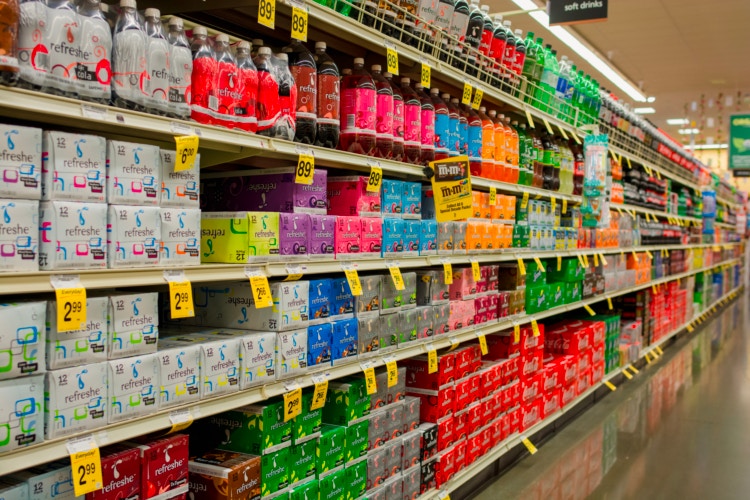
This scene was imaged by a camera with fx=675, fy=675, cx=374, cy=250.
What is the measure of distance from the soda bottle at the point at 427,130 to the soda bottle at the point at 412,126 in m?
0.02

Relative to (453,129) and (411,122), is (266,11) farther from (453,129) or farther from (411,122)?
(453,129)

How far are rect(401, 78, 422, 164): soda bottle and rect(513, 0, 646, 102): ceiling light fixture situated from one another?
156 inches

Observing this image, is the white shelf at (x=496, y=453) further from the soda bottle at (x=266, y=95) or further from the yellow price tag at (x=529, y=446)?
the soda bottle at (x=266, y=95)

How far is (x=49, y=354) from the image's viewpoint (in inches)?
67.5

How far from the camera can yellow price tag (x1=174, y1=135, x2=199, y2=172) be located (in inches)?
77.8

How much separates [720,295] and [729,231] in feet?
7.90

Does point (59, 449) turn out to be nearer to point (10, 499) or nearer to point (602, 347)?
point (10, 499)

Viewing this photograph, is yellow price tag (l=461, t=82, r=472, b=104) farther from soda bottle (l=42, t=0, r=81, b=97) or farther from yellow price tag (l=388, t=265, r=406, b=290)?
soda bottle (l=42, t=0, r=81, b=97)

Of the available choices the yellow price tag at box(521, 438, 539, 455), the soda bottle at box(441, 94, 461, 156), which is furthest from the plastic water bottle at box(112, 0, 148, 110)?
the yellow price tag at box(521, 438, 539, 455)

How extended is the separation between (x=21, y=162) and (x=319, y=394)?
137 centimetres

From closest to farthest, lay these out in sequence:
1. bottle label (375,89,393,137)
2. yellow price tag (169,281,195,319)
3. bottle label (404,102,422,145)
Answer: yellow price tag (169,281,195,319)
bottle label (375,89,393,137)
bottle label (404,102,422,145)

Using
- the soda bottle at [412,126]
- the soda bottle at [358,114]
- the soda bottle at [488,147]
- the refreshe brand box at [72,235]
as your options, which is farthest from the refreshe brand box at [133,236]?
the soda bottle at [488,147]

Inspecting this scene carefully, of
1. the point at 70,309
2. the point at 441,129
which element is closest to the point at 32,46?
the point at 70,309

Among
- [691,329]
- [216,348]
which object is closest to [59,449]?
[216,348]
